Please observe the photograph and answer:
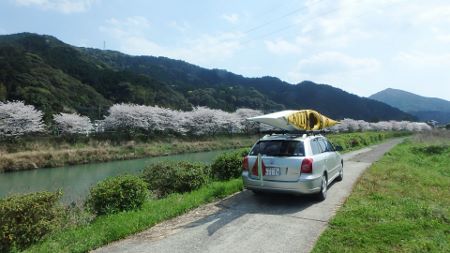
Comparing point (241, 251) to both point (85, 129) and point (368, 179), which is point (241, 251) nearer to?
point (368, 179)

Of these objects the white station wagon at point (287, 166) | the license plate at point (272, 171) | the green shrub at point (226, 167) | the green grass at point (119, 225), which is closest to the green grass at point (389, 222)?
the white station wagon at point (287, 166)

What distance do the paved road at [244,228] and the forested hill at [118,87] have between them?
148 ft

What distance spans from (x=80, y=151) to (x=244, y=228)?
29468 millimetres

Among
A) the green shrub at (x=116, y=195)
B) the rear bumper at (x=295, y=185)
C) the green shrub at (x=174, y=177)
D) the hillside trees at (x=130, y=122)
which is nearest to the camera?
the green shrub at (x=116, y=195)

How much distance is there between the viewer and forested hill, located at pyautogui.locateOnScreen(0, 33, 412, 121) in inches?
2493

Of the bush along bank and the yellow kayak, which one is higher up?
the yellow kayak

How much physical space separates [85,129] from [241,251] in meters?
45.1

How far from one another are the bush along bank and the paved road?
27 cm

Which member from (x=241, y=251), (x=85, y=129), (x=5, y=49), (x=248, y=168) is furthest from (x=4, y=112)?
(x=5, y=49)

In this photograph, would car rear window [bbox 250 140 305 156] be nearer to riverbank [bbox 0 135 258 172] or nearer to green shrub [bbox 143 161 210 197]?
green shrub [bbox 143 161 210 197]

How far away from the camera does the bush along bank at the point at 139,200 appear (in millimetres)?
5809

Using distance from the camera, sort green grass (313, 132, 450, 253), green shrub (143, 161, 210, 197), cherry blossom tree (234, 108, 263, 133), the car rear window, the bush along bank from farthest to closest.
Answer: cherry blossom tree (234, 108, 263, 133)
green shrub (143, 161, 210, 197)
the car rear window
the bush along bank
green grass (313, 132, 450, 253)

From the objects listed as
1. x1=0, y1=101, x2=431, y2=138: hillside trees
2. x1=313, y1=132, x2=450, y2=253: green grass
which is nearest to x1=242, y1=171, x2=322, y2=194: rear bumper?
x1=313, y1=132, x2=450, y2=253: green grass

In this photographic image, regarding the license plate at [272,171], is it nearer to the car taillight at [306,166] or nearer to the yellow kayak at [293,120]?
the car taillight at [306,166]
